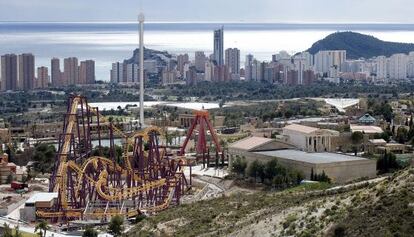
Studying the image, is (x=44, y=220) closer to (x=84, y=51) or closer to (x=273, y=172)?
(x=273, y=172)

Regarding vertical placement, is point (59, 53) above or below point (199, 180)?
above

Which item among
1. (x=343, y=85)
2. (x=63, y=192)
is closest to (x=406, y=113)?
(x=63, y=192)

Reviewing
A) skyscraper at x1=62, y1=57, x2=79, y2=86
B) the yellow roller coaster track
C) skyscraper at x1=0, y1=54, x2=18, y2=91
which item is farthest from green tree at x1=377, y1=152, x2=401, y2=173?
skyscraper at x1=62, y1=57, x2=79, y2=86

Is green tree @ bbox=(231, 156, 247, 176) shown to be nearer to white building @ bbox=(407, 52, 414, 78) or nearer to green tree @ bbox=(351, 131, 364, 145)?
green tree @ bbox=(351, 131, 364, 145)

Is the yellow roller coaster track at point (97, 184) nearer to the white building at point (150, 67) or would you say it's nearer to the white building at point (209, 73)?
the white building at point (209, 73)

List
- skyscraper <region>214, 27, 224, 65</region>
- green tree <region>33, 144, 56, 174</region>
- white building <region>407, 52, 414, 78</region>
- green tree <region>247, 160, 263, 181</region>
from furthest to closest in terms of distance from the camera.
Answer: skyscraper <region>214, 27, 224, 65</region>, white building <region>407, 52, 414, 78</region>, green tree <region>33, 144, 56, 174</region>, green tree <region>247, 160, 263, 181</region>

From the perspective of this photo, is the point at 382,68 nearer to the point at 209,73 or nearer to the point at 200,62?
the point at 200,62
